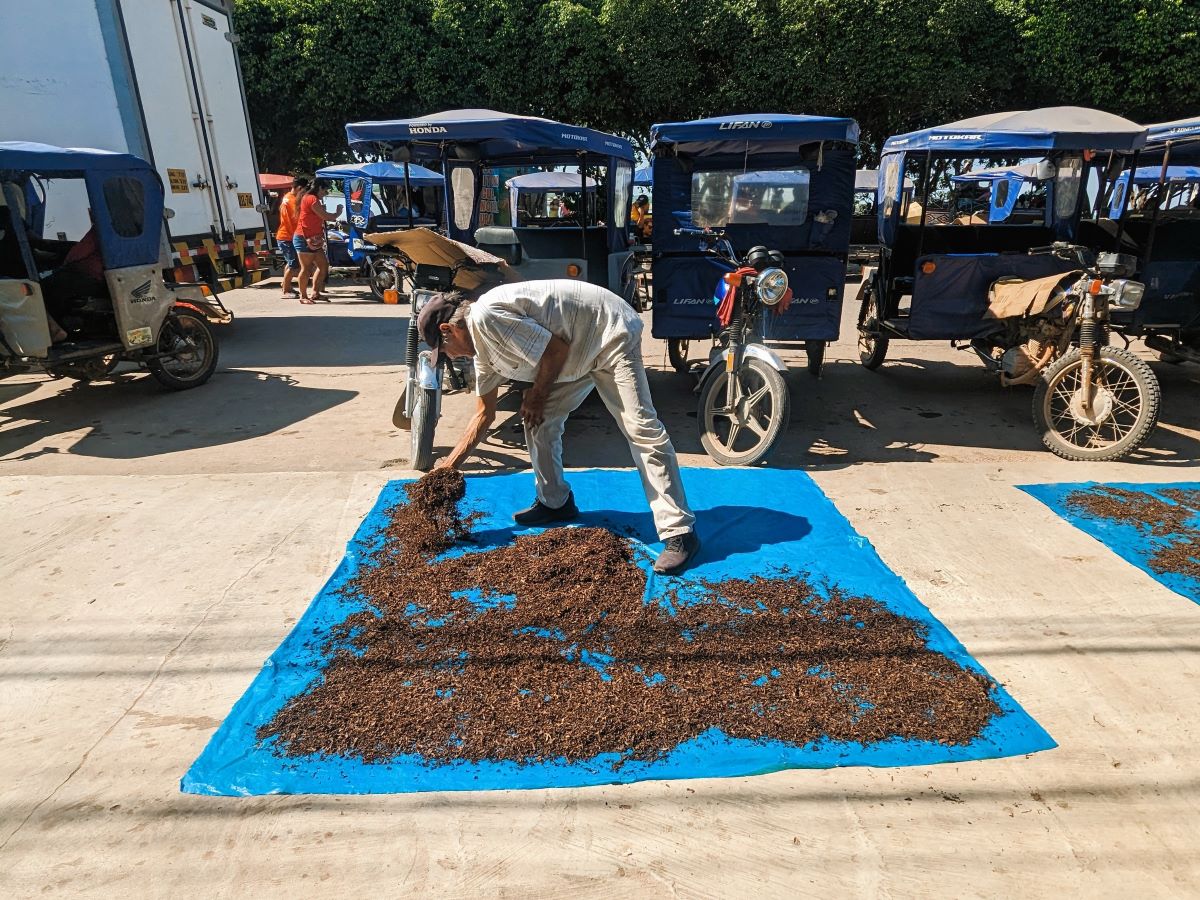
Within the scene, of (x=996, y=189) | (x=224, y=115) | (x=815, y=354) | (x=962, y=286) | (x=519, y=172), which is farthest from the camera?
(x=996, y=189)

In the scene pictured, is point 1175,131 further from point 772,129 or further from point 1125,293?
point 772,129

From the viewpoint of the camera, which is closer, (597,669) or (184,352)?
(597,669)

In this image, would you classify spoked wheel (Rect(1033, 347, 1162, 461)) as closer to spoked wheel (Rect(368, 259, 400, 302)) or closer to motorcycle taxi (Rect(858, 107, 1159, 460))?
motorcycle taxi (Rect(858, 107, 1159, 460))

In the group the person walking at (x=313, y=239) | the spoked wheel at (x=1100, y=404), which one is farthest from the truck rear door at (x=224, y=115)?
the spoked wheel at (x=1100, y=404)

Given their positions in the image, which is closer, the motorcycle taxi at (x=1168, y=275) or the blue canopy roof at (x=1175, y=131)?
the blue canopy roof at (x=1175, y=131)

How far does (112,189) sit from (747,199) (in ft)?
17.9

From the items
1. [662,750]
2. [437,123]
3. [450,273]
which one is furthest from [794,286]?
[662,750]

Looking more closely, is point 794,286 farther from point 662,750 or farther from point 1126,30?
point 1126,30

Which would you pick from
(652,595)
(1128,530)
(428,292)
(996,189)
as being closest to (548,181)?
(428,292)

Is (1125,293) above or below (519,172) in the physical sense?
below

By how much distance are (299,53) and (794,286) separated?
53.7ft

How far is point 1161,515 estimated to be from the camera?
429cm

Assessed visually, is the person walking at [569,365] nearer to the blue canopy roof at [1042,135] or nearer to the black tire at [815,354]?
the black tire at [815,354]

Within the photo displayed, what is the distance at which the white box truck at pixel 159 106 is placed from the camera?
725 cm
